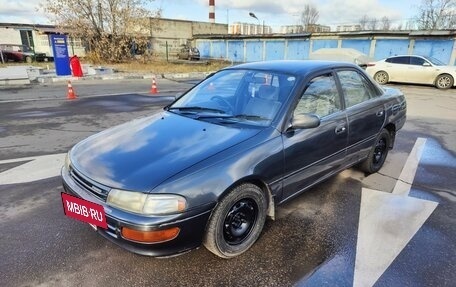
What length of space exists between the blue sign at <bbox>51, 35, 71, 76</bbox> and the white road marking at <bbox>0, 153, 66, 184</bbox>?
12.9m

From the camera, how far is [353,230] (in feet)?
10.3

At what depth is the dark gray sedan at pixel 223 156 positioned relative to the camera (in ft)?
7.36

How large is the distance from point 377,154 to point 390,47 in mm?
19891

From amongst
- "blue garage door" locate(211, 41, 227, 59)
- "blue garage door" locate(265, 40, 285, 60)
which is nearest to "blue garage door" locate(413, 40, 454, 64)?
"blue garage door" locate(265, 40, 285, 60)

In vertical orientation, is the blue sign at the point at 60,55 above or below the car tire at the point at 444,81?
above

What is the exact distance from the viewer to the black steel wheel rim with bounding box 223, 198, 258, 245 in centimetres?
259

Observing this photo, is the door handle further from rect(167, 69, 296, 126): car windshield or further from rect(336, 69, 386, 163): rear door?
rect(167, 69, 296, 126): car windshield

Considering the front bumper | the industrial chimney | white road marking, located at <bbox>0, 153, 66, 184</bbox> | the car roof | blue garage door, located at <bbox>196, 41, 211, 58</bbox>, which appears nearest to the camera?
the front bumper

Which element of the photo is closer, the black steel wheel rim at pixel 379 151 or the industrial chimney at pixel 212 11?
the black steel wheel rim at pixel 379 151

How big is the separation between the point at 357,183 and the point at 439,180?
1161 mm

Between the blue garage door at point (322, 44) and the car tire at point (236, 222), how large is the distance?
24.0 meters

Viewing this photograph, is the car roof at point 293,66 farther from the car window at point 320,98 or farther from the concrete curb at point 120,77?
the concrete curb at point 120,77

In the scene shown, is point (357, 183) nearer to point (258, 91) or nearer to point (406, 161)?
point (406, 161)

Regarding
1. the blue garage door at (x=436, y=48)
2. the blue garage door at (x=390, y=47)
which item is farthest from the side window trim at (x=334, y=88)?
the blue garage door at (x=390, y=47)
